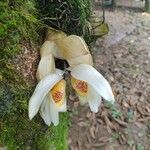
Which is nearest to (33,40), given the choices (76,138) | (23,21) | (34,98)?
(23,21)

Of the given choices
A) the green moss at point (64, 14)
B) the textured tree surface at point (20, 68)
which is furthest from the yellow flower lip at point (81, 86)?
the green moss at point (64, 14)

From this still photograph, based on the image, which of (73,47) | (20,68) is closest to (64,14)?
(73,47)

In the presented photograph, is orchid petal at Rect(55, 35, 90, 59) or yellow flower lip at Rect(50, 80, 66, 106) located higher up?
orchid petal at Rect(55, 35, 90, 59)

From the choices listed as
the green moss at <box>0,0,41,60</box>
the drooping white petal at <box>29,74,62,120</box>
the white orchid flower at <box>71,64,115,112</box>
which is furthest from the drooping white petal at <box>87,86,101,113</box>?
the green moss at <box>0,0,41,60</box>

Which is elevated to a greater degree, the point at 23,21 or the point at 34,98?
the point at 23,21

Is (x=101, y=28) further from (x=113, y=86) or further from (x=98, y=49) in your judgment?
(x=98, y=49)

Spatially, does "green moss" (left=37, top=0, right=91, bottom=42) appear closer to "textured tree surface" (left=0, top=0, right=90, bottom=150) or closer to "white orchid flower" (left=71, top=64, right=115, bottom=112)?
"textured tree surface" (left=0, top=0, right=90, bottom=150)

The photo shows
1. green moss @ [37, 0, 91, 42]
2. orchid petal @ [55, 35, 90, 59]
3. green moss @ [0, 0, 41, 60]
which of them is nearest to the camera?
green moss @ [0, 0, 41, 60]
